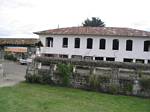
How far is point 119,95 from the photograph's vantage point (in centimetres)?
1647

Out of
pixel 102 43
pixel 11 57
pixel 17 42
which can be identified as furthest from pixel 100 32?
pixel 11 57

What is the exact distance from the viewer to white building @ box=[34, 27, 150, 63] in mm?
38000

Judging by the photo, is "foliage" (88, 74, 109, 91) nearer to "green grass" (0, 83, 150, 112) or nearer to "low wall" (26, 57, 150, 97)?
"low wall" (26, 57, 150, 97)

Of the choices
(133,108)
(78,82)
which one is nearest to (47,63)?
(78,82)

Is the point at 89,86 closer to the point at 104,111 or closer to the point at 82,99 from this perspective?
the point at 82,99

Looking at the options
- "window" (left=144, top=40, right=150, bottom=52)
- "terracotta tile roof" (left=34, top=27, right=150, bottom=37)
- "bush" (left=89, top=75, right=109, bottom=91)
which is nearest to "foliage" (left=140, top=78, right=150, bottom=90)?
"bush" (left=89, top=75, right=109, bottom=91)

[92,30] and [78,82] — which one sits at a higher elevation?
[92,30]

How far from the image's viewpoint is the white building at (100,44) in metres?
38.0

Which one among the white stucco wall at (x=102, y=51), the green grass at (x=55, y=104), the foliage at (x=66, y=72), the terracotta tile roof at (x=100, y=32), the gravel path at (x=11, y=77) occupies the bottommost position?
the green grass at (x=55, y=104)

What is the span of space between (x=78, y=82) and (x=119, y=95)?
2.90m

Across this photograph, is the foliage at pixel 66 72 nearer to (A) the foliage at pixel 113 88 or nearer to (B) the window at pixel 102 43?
(A) the foliage at pixel 113 88

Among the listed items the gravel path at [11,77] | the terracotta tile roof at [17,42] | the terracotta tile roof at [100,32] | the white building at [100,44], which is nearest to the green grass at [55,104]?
the gravel path at [11,77]

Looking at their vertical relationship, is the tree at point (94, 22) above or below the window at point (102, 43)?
above

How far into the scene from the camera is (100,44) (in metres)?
39.1
